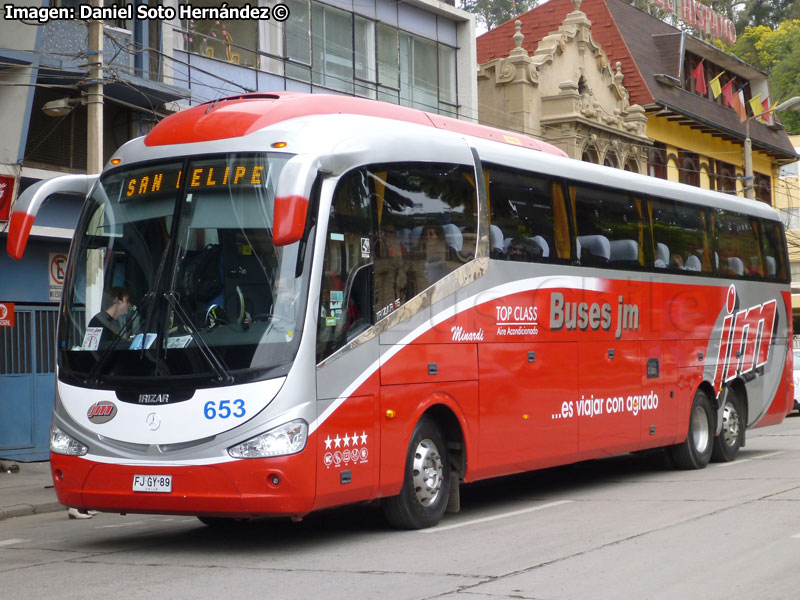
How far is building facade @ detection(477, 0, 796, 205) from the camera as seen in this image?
111ft

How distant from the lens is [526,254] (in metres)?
12.3

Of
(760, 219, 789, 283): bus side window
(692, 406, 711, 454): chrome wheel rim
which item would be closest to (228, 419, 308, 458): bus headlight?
(692, 406, 711, 454): chrome wheel rim

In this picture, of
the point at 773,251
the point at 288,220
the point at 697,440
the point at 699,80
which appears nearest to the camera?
the point at 288,220

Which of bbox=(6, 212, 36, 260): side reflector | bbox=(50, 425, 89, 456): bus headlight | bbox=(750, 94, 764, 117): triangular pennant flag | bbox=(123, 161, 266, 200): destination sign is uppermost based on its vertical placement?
bbox=(750, 94, 764, 117): triangular pennant flag

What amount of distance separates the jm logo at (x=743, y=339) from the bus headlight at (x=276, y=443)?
9.08 meters

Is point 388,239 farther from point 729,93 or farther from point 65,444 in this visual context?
point 729,93

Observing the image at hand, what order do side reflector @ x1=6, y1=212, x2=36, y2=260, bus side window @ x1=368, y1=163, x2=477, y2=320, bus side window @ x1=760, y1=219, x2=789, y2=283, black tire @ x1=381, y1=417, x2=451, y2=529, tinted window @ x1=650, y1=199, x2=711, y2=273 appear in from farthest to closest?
1. bus side window @ x1=760, y1=219, x2=789, y2=283
2. tinted window @ x1=650, y1=199, x2=711, y2=273
3. black tire @ x1=381, y1=417, x2=451, y2=529
4. bus side window @ x1=368, y1=163, x2=477, y2=320
5. side reflector @ x1=6, y1=212, x2=36, y2=260

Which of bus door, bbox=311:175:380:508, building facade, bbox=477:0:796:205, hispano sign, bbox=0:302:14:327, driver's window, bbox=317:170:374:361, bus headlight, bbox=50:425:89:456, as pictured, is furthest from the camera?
building facade, bbox=477:0:796:205

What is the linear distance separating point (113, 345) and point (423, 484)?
9.91 ft

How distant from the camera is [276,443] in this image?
903cm

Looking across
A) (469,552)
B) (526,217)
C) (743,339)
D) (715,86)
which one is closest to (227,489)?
(469,552)

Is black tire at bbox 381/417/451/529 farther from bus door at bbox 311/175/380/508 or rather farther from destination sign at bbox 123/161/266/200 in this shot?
destination sign at bbox 123/161/266/200

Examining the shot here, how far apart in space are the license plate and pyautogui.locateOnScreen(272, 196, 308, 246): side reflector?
2212 millimetres

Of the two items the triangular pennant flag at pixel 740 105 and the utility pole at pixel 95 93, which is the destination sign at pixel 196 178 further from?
the triangular pennant flag at pixel 740 105
